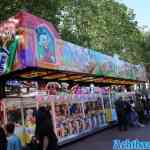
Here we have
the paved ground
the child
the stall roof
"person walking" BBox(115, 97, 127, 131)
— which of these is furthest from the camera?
"person walking" BBox(115, 97, 127, 131)

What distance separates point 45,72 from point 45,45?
222 cm

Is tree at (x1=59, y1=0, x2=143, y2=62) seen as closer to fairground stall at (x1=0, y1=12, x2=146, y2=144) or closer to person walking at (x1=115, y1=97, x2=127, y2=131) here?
person walking at (x1=115, y1=97, x2=127, y2=131)

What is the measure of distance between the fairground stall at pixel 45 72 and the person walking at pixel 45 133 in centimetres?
214

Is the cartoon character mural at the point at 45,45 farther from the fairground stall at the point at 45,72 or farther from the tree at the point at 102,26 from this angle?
the tree at the point at 102,26

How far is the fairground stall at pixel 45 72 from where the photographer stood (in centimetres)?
1350

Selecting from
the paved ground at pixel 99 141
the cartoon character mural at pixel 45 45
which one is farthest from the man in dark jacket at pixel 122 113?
the cartoon character mural at pixel 45 45

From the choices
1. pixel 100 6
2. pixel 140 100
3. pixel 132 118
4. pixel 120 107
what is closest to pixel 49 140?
pixel 120 107

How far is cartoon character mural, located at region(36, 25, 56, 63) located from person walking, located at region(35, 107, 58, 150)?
3.38 metres

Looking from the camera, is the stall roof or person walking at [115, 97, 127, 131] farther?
person walking at [115, 97, 127, 131]

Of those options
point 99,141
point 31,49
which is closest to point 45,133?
point 31,49

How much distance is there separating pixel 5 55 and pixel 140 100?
1352cm

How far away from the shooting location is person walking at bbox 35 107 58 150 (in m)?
10.4

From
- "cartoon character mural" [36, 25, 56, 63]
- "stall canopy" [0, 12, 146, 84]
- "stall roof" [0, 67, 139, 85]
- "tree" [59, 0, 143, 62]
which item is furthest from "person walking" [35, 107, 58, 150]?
"tree" [59, 0, 143, 62]

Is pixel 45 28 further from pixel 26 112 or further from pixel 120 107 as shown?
pixel 120 107
